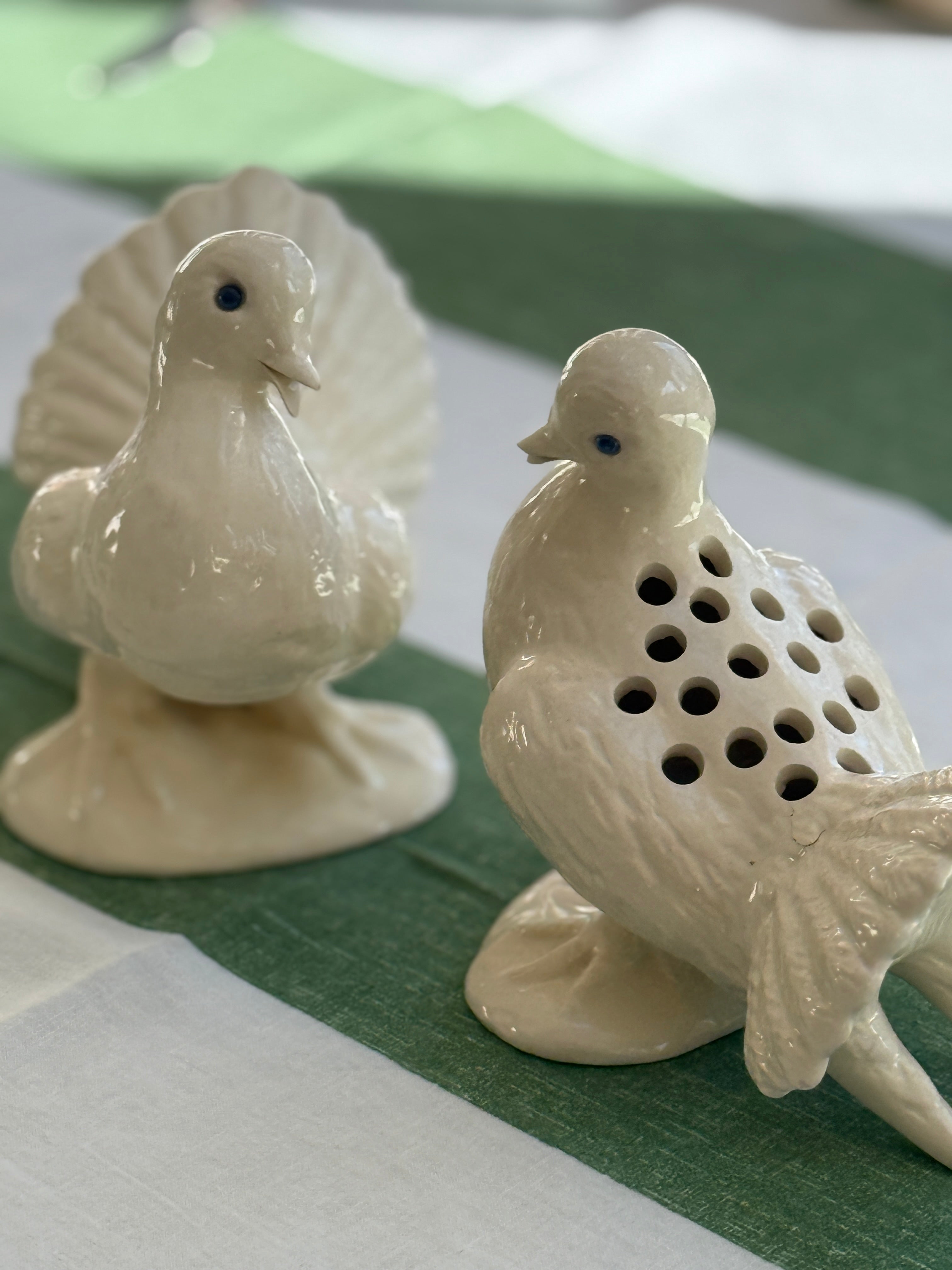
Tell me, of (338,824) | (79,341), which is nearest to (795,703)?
(338,824)

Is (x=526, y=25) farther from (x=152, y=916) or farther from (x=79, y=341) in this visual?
(x=152, y=916)

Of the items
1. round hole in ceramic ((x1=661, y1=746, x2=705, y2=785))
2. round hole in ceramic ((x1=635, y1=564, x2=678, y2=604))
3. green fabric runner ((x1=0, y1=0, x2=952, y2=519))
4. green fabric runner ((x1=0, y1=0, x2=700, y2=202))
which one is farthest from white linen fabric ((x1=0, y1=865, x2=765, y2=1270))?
green fabric runner ((x1=0, y1=0, x2=700, y2=202))

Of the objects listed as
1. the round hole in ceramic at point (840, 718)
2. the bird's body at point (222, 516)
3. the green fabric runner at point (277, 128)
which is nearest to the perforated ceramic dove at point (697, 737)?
the round hole in ceramic at point (840, 718)

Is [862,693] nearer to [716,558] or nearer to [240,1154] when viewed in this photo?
[716,558]

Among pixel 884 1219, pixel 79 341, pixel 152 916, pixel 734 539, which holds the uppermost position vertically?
pixel 734 539

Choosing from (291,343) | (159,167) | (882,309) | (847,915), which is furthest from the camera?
(159,167)
